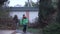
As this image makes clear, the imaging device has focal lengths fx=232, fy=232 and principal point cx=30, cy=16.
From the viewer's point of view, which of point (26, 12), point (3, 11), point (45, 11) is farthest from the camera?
point (26, 12)

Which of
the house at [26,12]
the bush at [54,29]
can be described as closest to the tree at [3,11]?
the house at [26,12]

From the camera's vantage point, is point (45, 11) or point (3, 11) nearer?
point (45, 11)

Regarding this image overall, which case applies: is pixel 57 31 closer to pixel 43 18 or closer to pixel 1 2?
pixel 43 18

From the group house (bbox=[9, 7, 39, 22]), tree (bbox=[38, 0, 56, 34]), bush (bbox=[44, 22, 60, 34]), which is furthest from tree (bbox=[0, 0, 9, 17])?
bush (bbox=[44, 22, 60, 34])

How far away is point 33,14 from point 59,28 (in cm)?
3145

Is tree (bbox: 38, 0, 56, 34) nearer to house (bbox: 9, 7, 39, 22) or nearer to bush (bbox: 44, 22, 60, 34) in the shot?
bush (bbox: 44, 22, 60, 34)

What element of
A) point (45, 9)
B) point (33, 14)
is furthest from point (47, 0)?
point (33, 14)

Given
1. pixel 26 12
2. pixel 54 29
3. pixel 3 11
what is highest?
pixel 54 29

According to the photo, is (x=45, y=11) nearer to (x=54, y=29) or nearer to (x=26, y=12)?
(x=54, y=29)

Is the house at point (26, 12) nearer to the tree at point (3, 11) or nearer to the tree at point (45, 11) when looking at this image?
the tree at point (3, 11)

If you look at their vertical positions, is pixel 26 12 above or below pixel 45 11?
below

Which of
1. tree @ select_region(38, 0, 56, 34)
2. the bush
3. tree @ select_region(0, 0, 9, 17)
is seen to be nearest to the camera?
the bush

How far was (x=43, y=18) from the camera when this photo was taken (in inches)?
1077

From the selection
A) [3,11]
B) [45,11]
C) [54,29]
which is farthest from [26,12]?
[54,29]
